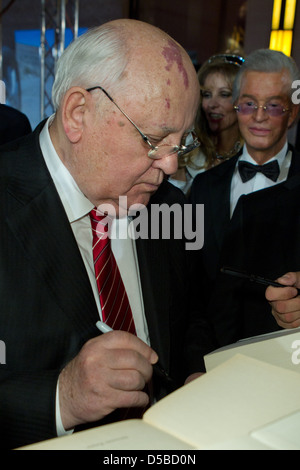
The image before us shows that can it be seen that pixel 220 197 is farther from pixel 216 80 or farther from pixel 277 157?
pixel 216 80

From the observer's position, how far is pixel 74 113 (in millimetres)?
1399

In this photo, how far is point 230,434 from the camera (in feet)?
2.27

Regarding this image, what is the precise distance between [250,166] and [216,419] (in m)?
2.09

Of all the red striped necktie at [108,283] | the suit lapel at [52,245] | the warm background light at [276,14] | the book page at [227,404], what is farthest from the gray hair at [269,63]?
the warm background light at [276,14]

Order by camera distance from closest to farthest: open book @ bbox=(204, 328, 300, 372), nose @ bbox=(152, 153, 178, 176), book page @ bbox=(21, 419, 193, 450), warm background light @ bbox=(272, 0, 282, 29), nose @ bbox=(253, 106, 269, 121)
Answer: book page @ bbox=(21, 419, 193, 450), open book @ bbox=(204, 328, 300, 372), nose @ bbox=(152, 153, 178, 176), nose @ bbox=(253, 106, 269, 121), warm background light @ bbox=(272, 0, 282, 29)

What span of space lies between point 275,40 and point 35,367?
23.3 ft

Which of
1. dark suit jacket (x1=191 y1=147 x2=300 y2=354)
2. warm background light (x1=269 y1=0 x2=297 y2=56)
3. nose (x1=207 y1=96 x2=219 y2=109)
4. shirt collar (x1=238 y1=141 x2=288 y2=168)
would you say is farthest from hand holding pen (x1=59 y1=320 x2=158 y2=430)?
warm background light (x1=269 y1=0 x2=297 y2=56)

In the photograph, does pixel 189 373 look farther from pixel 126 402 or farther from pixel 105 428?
pixel 105 428

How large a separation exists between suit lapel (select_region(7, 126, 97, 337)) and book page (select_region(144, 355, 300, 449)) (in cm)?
56

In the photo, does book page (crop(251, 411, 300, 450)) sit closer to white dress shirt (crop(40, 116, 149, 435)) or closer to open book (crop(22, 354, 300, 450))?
open book (crop(22, 354, 300, 450))

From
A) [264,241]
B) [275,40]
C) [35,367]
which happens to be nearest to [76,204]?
[35,367]

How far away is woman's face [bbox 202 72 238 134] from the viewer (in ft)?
11.2

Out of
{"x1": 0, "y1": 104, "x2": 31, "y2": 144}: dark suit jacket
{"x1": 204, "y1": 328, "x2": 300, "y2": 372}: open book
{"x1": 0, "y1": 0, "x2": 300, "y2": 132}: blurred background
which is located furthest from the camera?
{"x1": 0, "y1": 0, "x2": 300, "y2": 132}: blurred background

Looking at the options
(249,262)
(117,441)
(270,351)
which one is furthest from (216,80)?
(117,441)
